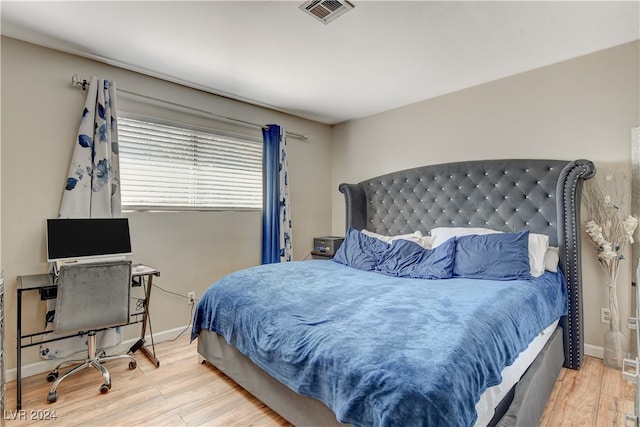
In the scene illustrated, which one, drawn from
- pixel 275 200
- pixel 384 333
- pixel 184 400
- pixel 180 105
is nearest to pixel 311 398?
pixel 384 333

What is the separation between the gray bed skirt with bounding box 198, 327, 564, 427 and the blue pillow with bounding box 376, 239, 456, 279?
833 mm

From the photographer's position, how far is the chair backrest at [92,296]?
6.97 ft

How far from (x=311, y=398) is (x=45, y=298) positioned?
83.8 inches

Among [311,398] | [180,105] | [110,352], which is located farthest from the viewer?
[180,105]

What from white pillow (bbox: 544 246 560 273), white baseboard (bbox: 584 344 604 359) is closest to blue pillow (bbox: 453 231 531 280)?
white pillow (bbox: 544 246 560 273)

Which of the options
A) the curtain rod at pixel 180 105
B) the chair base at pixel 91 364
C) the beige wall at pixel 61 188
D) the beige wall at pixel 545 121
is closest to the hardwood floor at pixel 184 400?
the chair base at pixel 91 364

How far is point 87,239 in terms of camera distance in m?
2.55

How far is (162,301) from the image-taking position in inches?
123

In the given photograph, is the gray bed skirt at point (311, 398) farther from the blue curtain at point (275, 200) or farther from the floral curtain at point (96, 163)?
the blue curtain at point (275, 200)

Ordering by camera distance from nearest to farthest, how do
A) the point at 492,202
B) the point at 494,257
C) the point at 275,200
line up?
the point at 494,257
the point at 492,202
the point at 275,200

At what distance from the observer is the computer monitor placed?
2.42m

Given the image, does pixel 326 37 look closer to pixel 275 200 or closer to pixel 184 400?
pixel 275 200

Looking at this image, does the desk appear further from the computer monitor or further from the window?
the window

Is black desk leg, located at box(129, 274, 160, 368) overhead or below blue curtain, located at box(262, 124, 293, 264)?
below
